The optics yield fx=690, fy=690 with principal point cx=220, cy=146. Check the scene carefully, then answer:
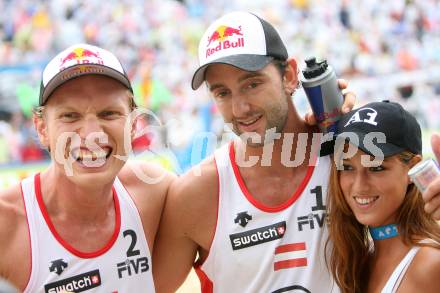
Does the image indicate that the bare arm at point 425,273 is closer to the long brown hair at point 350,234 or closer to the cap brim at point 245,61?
the long brown hair at point 350,234

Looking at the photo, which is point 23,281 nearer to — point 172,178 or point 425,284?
point 172,178

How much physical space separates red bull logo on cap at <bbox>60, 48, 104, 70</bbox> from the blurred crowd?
8.94 metres

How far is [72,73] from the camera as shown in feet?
10.8

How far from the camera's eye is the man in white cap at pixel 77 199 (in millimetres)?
3303

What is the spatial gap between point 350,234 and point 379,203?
0.26 m

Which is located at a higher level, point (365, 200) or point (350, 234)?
point (365, 200)

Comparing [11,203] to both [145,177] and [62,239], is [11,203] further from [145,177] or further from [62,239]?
[145,177]

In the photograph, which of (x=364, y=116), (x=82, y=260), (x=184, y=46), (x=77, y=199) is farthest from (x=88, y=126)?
(x=184, y=46)

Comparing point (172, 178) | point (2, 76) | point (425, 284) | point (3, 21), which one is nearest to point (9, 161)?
point (2, 76)

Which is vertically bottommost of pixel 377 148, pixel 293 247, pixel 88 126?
pixel 293 247

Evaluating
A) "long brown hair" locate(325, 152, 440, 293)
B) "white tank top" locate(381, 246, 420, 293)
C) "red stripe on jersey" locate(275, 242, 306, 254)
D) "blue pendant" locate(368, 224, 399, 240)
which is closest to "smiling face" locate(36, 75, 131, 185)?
"red stripe on jersey" locate(275, 242, 306, 254)

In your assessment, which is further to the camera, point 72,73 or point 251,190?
point 251,190

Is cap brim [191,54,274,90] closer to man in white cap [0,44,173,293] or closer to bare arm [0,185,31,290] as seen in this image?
man in white cap [0,44,173,293]

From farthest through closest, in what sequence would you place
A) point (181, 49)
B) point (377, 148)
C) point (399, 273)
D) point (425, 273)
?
point (181, 49) → point (377, 148) → point (399, 273) → point (425, 273)
